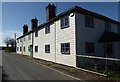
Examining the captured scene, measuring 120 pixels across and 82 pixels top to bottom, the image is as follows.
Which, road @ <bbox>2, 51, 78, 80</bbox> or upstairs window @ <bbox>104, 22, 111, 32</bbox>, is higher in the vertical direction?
upstairs window @ <bbox>104, 22, 111, 32</bbox>

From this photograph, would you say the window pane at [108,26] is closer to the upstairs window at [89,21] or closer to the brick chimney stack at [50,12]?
the upstairs window at [89,21]

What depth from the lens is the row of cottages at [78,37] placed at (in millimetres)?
14320

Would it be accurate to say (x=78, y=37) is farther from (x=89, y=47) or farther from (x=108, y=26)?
(x=108, y=26)

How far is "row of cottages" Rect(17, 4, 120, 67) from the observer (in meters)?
14.3

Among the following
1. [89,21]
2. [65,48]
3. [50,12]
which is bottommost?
[65,48]

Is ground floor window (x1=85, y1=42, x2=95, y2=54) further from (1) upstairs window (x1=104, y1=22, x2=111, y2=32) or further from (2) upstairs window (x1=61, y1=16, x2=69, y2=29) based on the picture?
(1) upstairs window (x1=104, y1=22, x2=111, y2=32)

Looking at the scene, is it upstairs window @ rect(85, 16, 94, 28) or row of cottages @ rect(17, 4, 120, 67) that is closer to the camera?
row of cottages @ rect(17, 4, 120, 67)

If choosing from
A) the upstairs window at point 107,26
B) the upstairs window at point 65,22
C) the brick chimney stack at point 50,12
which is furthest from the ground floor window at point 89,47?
the brick chimney stack at point 50,12

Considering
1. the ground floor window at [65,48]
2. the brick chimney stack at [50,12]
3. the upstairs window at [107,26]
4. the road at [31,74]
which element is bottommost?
the road at [31,74]

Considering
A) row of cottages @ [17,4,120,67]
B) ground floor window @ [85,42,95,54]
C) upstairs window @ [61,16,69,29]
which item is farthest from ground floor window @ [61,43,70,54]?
upstairs window @ [61,16,69,29]

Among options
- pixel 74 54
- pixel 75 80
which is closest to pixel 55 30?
pixel 74 54

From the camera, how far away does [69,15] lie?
50.0 feet

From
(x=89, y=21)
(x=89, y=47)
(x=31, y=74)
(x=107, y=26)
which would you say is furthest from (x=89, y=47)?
(x=31, y=74)

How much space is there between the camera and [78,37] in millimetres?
14188
